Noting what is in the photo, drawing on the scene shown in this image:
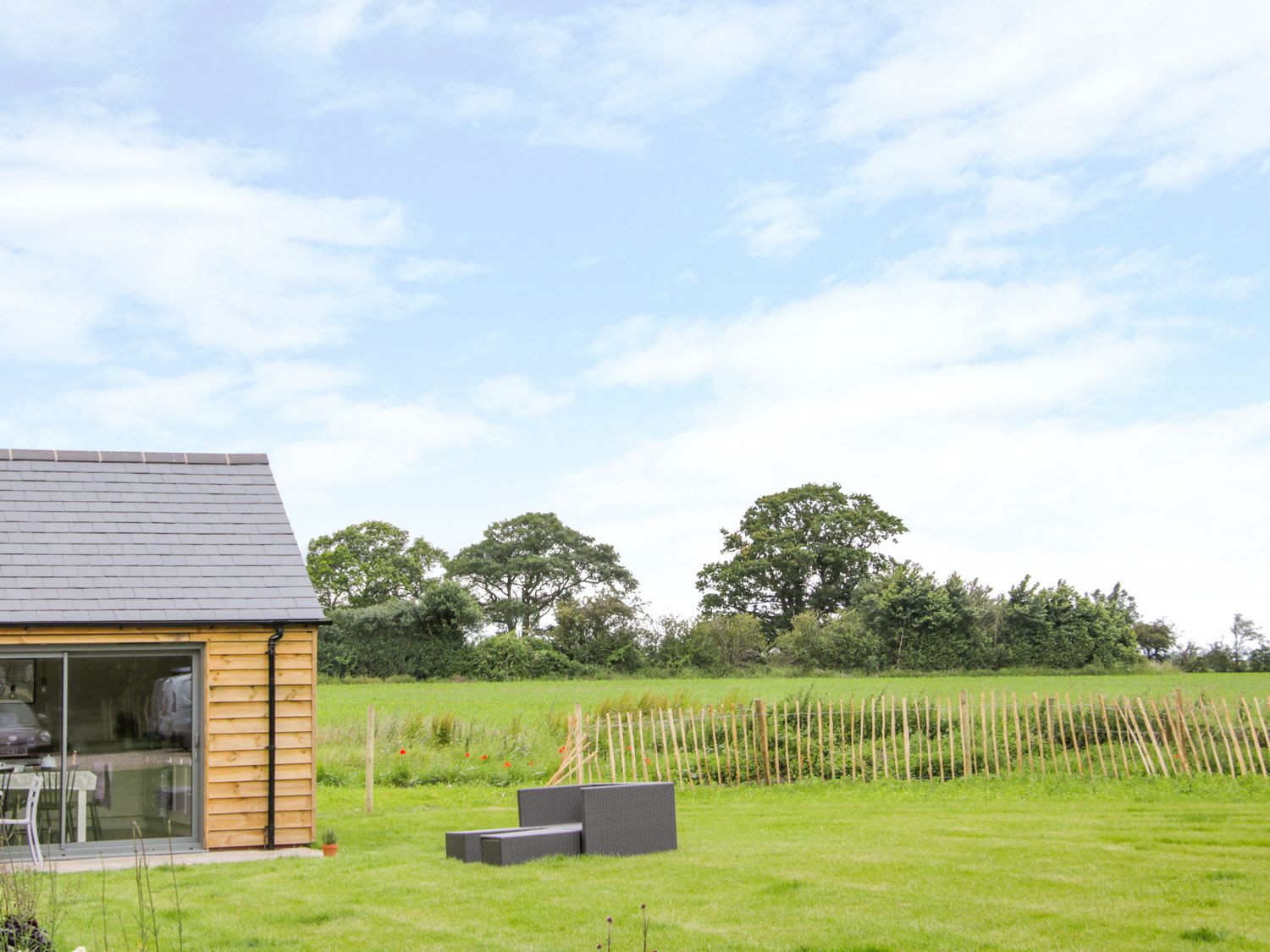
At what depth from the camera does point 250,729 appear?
10773 mm

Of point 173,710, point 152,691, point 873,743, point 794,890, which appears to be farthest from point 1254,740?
point 152,691

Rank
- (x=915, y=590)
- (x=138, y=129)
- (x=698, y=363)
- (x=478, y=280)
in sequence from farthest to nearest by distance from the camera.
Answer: (x=915, y=590), (x=698, y=363), (x=478, y=280), (x=138, y=129)

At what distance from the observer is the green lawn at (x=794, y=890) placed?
6.52m

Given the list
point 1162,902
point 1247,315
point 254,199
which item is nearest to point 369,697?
point 254,199

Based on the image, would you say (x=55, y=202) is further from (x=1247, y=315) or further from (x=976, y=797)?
(x=1247, y=315)

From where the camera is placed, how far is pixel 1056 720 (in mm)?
16516

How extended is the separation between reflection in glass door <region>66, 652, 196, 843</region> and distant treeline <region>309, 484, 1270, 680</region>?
29325 millimetres

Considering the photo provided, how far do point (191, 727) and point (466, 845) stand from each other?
297 cm

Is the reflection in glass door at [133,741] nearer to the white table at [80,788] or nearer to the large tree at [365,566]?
the white table at [80,788]

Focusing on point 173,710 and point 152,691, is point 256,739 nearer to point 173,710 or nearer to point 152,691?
point 173,710

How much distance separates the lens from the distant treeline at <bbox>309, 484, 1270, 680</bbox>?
3931cm

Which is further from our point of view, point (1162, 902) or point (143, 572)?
point (143, 572)

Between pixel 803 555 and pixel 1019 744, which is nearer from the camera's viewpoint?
pixel 1019 744

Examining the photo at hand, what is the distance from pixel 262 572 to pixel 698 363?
1131 cm
